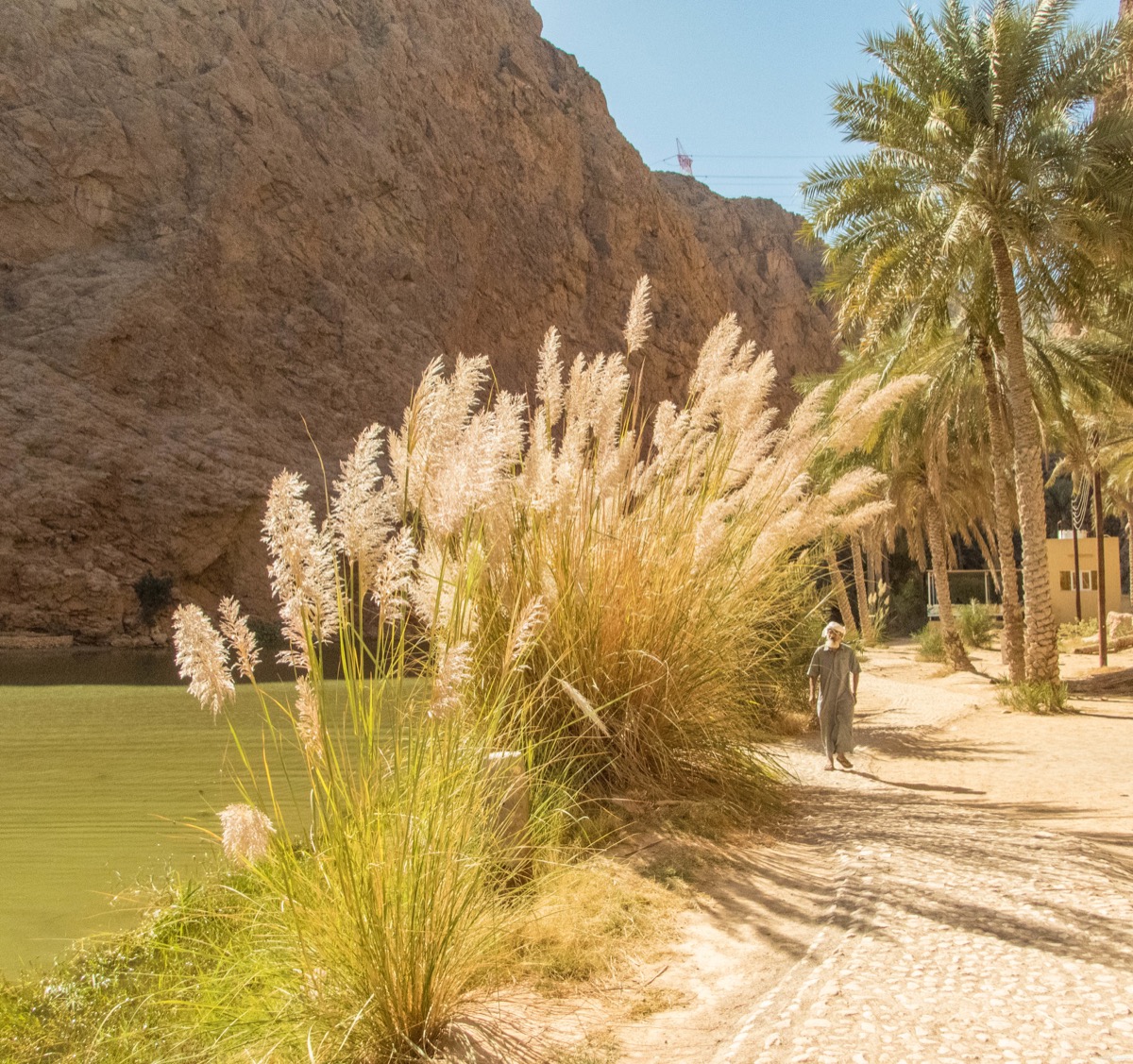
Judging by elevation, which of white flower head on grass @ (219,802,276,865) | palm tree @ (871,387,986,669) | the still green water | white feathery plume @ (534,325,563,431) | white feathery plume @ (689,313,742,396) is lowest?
the still green water

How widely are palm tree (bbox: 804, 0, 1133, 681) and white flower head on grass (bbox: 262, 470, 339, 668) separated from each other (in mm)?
10059

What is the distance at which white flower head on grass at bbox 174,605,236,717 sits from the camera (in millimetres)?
2355

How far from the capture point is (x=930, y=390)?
15.7 meters

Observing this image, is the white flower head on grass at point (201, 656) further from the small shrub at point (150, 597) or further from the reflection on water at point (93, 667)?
the small shrub at point (150, 597)

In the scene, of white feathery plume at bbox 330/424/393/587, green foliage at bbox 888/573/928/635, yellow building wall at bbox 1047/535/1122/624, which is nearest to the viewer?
white feathery plume at bbox 330/424/393/587

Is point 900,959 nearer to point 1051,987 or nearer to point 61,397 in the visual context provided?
point 1051,987

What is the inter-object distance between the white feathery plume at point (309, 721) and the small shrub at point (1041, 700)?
36.3 feet

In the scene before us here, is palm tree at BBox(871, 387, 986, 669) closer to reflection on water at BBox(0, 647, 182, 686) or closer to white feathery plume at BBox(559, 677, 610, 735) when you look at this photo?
white feathery plume at BBox(559, 677, 610, 735)

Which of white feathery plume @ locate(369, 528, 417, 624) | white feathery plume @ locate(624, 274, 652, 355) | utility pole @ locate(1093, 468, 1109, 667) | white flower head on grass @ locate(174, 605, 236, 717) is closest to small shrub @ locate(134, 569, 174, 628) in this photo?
utility pole @ locate(1093, 468, 1109, 667)

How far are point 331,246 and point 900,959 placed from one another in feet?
133

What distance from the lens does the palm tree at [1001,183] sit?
37.7ft

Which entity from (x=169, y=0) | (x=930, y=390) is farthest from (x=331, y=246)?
(x=930, y=390)

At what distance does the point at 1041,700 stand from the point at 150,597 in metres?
28.5

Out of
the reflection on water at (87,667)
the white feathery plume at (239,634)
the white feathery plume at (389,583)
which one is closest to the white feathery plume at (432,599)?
the white feathery plume at (389,583)
